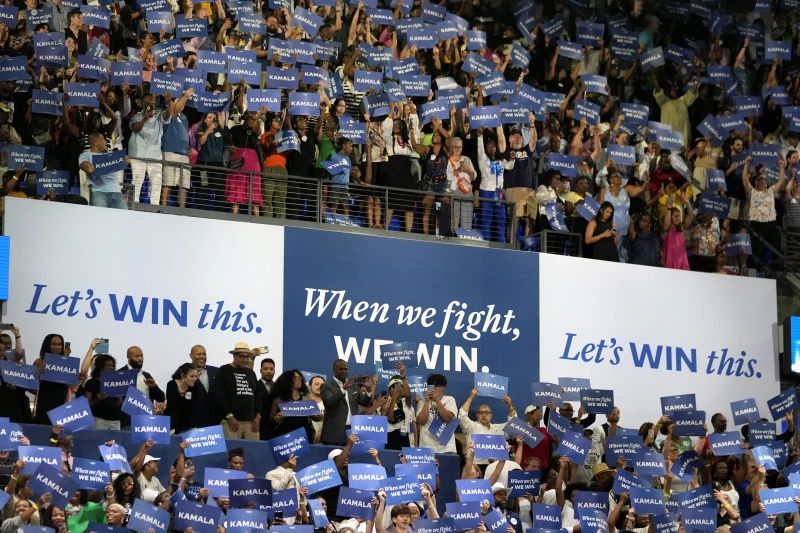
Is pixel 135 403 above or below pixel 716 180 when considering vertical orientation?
below

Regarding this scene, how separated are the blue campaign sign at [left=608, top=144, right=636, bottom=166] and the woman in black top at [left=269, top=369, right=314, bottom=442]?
20.1 feet

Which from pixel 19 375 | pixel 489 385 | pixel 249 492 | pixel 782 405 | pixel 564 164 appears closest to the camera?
Result: pixel 249 492

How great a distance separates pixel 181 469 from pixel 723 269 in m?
8.90

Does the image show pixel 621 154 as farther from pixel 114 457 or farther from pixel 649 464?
pixel 114 457

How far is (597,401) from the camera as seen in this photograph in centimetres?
1950

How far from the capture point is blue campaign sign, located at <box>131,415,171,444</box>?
53.5 feet

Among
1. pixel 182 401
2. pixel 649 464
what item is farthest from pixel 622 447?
pixel 182 401

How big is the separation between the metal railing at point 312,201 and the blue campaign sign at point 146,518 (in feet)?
17.8

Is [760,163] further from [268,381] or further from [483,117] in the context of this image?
[268,381]

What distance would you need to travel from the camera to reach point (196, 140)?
20.4 m

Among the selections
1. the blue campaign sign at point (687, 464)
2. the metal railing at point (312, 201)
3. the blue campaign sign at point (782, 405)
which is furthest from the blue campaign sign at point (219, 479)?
the blue campaign sign at point (782, 405)

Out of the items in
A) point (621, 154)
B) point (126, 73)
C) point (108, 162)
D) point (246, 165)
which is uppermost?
point (126, 73)

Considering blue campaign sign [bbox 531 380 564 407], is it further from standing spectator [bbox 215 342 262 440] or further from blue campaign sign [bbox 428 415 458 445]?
standing spectator [bbox 215 342 262 440]

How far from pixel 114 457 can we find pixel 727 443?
6.45m
